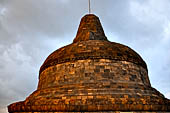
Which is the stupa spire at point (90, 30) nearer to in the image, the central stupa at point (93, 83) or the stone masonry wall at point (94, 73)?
the central stupa at point (93, 83)

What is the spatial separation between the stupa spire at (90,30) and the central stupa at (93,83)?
5.31ft

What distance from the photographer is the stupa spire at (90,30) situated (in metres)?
12.6

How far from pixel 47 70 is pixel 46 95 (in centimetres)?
200

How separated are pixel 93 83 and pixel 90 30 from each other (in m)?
4.72

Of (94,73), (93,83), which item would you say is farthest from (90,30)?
(93,83)

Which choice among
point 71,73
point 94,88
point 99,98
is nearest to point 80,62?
point 71,73

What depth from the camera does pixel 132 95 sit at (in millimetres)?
8773

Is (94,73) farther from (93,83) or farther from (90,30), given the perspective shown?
(90,30)

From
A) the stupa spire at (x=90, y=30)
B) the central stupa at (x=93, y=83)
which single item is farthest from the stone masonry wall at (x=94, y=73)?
the stupa spire at (x=90, y=30)

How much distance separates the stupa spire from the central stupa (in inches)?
Result: 63.7

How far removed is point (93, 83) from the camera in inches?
367

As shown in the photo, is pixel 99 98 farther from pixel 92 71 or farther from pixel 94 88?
pixel 92 71

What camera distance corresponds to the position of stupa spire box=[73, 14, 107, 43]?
12.6 meters

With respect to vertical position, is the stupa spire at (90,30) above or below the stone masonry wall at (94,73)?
above
